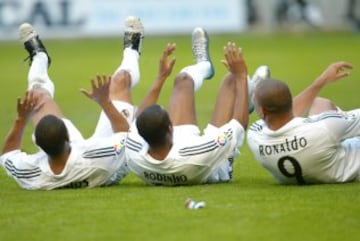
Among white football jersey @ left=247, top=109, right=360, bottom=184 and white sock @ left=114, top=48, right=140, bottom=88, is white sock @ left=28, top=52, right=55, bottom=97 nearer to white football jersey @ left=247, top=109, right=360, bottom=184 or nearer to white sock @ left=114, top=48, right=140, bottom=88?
white sock @ left=114, top=48, right=140, bottom=88

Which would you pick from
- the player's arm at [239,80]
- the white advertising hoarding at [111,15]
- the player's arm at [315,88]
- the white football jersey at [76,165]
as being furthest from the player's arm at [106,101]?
the white advertising hoarding at [111,15]

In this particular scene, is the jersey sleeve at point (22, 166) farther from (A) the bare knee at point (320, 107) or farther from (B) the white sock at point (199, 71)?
(A) the bare knee at point (320, 107)

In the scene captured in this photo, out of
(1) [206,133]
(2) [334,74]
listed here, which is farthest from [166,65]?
(2) [334,74]

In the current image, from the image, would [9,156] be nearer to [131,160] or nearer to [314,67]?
[131,160]

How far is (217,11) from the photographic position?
35156 millimetres

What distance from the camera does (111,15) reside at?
3484cm

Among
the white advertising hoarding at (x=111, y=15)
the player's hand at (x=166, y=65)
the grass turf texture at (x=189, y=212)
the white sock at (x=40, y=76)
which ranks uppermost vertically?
the player's hand at (x=166, y=65)

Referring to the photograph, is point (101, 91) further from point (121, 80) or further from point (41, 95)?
point (121, 80)

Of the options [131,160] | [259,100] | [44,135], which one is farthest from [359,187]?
[44,135]

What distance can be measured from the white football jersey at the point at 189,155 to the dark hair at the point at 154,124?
0.21m

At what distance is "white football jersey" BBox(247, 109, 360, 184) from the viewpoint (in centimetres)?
1085

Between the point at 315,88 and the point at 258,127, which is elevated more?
the point at 315,88

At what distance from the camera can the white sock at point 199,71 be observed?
481 inches

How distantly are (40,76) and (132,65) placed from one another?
96 cm
